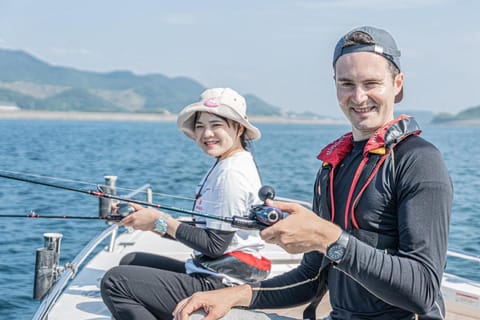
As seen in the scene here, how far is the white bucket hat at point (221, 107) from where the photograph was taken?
366cm

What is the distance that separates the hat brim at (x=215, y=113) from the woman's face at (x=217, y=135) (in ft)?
0.17

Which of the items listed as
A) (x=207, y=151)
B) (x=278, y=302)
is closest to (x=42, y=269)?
(x=207, y=151)

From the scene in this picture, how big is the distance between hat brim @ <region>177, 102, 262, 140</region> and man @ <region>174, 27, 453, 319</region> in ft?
3.82

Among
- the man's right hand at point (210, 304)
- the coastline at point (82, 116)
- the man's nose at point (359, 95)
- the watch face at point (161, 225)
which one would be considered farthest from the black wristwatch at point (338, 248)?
the coastline at point (82, 116)

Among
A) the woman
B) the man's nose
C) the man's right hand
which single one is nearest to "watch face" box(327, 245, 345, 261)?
the man's nose

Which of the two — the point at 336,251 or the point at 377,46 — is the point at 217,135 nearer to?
the point at 377,46

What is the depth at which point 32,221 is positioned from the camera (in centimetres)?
1182

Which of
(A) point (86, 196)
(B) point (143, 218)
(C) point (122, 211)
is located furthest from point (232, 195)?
(A) point (86, 196)

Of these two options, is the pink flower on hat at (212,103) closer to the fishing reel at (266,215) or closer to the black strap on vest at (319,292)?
the black strap on vest at (319,292)

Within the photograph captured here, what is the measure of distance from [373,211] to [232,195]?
1.32 m

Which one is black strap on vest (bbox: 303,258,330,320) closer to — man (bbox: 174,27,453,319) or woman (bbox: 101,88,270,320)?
man (bbox: 174,27,453,319)

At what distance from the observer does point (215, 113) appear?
12.0 feet

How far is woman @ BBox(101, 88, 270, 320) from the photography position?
10.8ft

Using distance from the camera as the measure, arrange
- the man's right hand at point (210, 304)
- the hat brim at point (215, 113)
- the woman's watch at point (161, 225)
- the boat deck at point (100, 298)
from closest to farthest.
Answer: the man's right hand at point (210, 304) < the woman's watch at point (161, 225) < the hat brim at point (215, 113) < the boat deck at point (100, 298)
